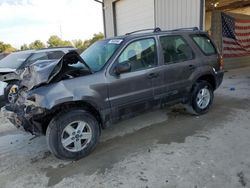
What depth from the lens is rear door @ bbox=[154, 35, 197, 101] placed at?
447 centimetres

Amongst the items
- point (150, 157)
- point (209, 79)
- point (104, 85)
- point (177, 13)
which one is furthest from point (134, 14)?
point (150, 157)

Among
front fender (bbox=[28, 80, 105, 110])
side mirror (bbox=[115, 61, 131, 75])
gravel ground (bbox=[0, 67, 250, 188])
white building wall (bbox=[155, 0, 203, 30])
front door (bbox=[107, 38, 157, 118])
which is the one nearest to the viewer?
gravel ground (bbox=[0, 67, 250, 188])

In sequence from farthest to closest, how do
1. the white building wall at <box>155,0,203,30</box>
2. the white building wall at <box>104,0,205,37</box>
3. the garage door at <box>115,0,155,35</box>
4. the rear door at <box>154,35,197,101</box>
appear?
the garage door at <box>115,0,155,35</box>
the white building wall at <box>104,0,205,37</box>
the white building wall at <box>155,0,203,30</box>
the rear door at <box>154,35,197,101</box>

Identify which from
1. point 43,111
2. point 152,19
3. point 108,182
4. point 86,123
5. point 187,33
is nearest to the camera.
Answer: point 108,182

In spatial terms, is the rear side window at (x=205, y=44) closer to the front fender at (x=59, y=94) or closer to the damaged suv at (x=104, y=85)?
the damaged suv at (x=104, y=85)

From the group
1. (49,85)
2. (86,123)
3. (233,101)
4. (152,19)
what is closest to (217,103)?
(233,101)

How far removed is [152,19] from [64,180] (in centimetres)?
810

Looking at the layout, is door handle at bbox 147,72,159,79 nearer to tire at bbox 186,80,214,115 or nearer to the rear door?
the rear door

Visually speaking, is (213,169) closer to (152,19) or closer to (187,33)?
(187,33)

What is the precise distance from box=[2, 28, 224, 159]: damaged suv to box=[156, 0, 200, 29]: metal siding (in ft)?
11.3

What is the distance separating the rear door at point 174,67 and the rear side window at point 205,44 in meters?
0.32

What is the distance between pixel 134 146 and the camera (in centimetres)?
400

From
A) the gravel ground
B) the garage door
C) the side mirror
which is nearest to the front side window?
the side mirror

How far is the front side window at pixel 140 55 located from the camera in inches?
160
